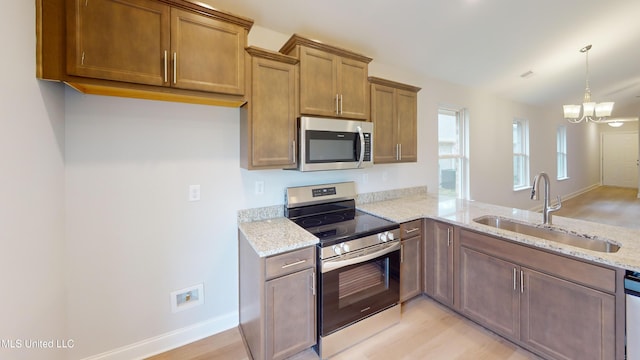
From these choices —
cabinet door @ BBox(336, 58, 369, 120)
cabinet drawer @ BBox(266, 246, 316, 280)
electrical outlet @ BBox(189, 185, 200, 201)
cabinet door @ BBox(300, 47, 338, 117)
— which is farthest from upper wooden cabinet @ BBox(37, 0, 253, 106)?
cabinet drawer @ BBox(266, 246, 316, 280)

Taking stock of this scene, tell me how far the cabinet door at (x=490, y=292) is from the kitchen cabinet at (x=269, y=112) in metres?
1.69

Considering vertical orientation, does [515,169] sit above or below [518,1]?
below

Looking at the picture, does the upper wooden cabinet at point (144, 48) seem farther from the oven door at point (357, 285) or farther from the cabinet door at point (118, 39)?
the oven door at point (357, 285)

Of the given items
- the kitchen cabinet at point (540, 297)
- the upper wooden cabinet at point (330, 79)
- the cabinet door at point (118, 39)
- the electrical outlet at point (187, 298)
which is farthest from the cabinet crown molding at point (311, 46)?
the electrical outlet at point (187, 298)

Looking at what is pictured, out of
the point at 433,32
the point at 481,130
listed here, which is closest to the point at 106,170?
the point at 433,32

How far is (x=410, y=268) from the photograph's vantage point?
2.40 m

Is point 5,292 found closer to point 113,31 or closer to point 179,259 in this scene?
point 179,259

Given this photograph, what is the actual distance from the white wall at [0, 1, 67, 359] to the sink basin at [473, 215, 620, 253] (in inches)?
115

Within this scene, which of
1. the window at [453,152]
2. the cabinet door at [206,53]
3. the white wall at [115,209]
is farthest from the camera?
the window at [453,152]

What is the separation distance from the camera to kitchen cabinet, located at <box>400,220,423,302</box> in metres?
2.33

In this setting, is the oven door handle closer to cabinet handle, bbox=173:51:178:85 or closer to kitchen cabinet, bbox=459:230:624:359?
kitchen cabinet, bbox=459:230:624:359

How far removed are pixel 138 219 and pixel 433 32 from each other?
3.22 meters

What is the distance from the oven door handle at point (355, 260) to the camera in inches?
69.9

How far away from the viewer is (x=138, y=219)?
71.8 inches
